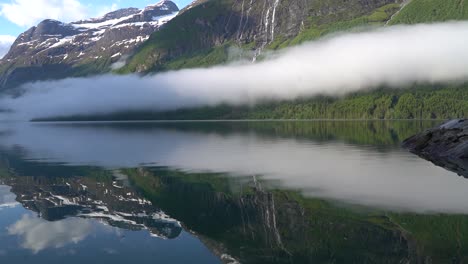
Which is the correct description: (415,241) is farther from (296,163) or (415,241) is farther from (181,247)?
(296,163)

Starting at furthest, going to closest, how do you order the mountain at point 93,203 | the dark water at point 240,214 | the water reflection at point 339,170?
the water reflection at point 339,170 → the mountain at point 93,203 → the dark water at point 240,214

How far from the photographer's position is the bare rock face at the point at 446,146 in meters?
64.1

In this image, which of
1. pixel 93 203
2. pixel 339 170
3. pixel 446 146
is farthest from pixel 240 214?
pixel 446 146

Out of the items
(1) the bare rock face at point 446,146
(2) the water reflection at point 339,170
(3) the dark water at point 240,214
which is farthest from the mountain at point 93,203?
(1) the bare rock face at point 446,146

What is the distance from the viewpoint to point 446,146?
7544cm

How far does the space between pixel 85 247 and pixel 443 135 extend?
231 feet

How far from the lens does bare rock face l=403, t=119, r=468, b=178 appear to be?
64.1 m

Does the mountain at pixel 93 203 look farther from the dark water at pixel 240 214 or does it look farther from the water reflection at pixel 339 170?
the water reflection at pixel 339 170

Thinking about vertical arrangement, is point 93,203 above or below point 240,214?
below

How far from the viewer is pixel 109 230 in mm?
33125

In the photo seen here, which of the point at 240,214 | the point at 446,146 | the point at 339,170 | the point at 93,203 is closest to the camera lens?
the point at 240,214

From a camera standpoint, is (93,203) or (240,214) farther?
(93,203)

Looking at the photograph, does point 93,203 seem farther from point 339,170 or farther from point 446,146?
point 446,146

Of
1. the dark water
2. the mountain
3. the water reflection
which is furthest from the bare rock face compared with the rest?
the mountain
